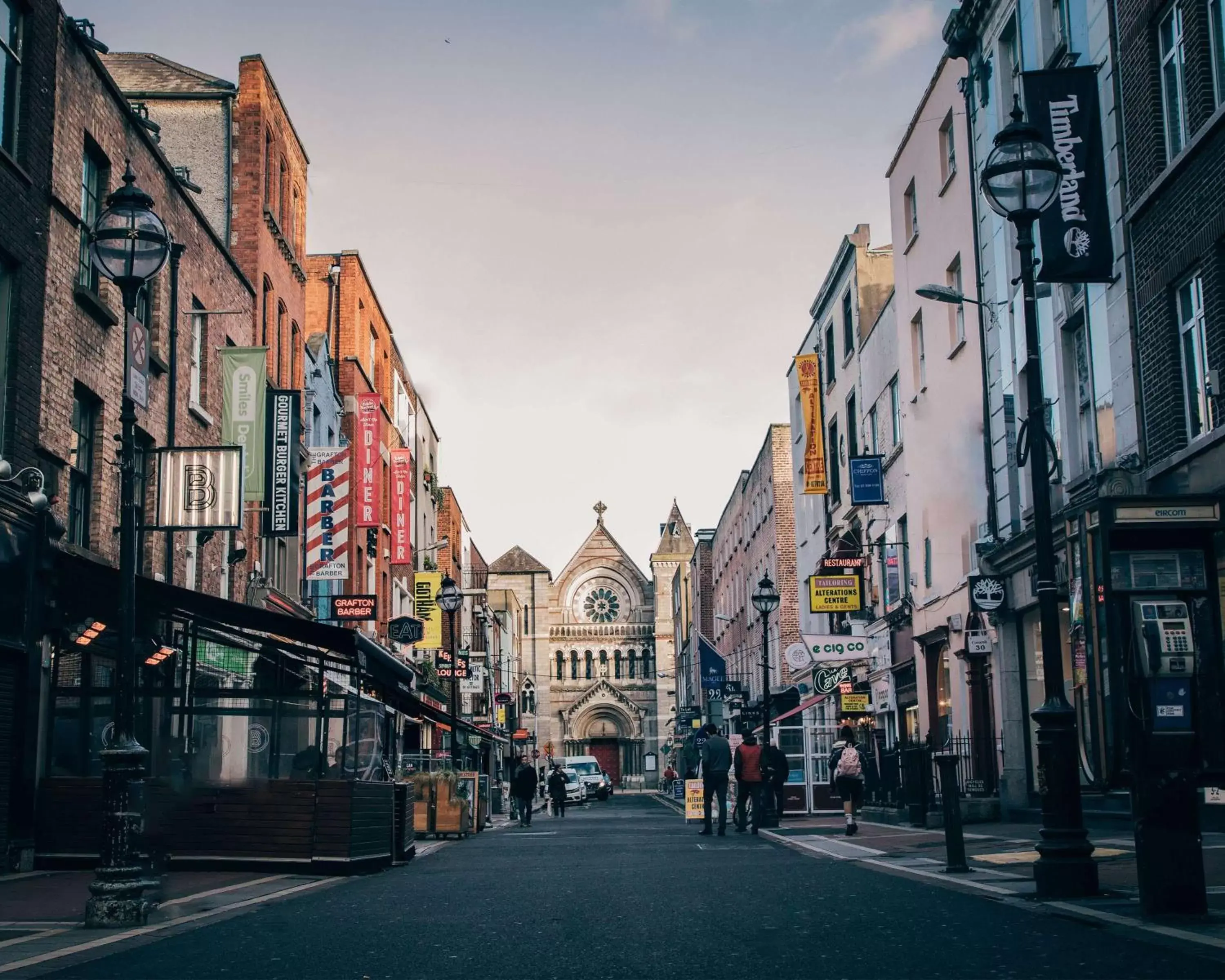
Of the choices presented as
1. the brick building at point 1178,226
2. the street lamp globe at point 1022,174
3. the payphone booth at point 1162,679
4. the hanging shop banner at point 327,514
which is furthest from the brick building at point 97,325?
the brick building at point 1178,226

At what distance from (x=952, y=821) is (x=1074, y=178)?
844 cm

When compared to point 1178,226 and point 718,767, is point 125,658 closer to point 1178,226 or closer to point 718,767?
point 1178,226

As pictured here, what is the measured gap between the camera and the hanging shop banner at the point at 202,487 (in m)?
19.8

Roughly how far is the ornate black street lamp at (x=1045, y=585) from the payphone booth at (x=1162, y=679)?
93cm

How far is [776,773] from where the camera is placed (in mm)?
28281

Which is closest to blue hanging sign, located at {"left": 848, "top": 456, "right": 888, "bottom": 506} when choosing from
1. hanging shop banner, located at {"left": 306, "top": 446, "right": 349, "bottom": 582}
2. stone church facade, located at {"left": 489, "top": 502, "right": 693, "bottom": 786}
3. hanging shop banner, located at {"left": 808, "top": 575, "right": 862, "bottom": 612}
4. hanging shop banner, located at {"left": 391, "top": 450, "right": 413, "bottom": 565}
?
hanging shop banner, located at {"left": 808, "top": 575, "right": 862, "bottom": 612}

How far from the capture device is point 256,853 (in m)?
15.9

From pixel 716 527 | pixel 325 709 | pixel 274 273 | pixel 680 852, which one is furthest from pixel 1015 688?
pixel 716 527

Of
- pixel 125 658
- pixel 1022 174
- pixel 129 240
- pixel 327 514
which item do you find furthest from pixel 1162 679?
pixel 327 514

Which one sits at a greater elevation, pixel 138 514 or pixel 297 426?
pixel 297 426

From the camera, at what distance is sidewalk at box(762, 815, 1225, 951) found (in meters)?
9.11

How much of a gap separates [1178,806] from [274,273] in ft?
86.4

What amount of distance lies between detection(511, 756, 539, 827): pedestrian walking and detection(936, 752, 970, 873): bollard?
22.0 m

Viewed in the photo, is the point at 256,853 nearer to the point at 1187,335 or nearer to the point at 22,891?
the point at 22,891
